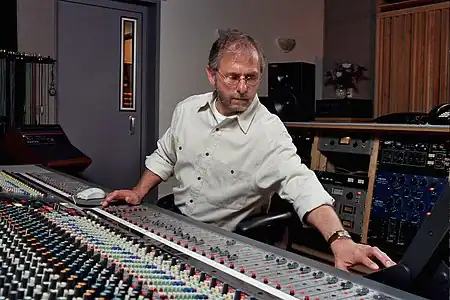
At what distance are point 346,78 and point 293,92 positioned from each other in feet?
3.75

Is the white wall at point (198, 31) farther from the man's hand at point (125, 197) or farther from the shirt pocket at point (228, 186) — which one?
the man's hand at point (125, 197)

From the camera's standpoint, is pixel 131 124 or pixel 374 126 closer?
pixel 374 126

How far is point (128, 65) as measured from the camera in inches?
194

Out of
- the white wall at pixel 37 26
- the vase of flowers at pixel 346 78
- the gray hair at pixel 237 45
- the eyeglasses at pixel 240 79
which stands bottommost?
the eyeglasses at pixel 240 79

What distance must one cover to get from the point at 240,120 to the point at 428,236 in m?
1.17

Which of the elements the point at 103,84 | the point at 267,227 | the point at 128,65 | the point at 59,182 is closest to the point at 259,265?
the point at 267,227

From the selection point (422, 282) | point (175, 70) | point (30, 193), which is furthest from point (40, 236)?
point (175, 70)

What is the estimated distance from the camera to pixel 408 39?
446cm

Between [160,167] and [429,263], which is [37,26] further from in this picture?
[429,263]

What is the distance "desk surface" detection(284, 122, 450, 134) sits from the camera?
10.7ft

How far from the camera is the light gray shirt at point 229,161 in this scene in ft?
6.45

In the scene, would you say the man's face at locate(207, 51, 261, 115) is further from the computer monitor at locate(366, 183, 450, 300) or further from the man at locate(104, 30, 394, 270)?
the computer monitor at locate(366, 183, 450, 300)

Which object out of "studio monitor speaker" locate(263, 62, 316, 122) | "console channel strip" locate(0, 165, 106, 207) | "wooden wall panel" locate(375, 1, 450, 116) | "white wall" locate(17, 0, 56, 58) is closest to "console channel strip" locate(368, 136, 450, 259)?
"wooden wall panel" locate(375, 1, 450, 116)

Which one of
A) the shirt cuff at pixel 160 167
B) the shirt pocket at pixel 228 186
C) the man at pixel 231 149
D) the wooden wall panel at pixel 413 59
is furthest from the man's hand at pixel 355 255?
the wooden wall panel at pixel 413 59
